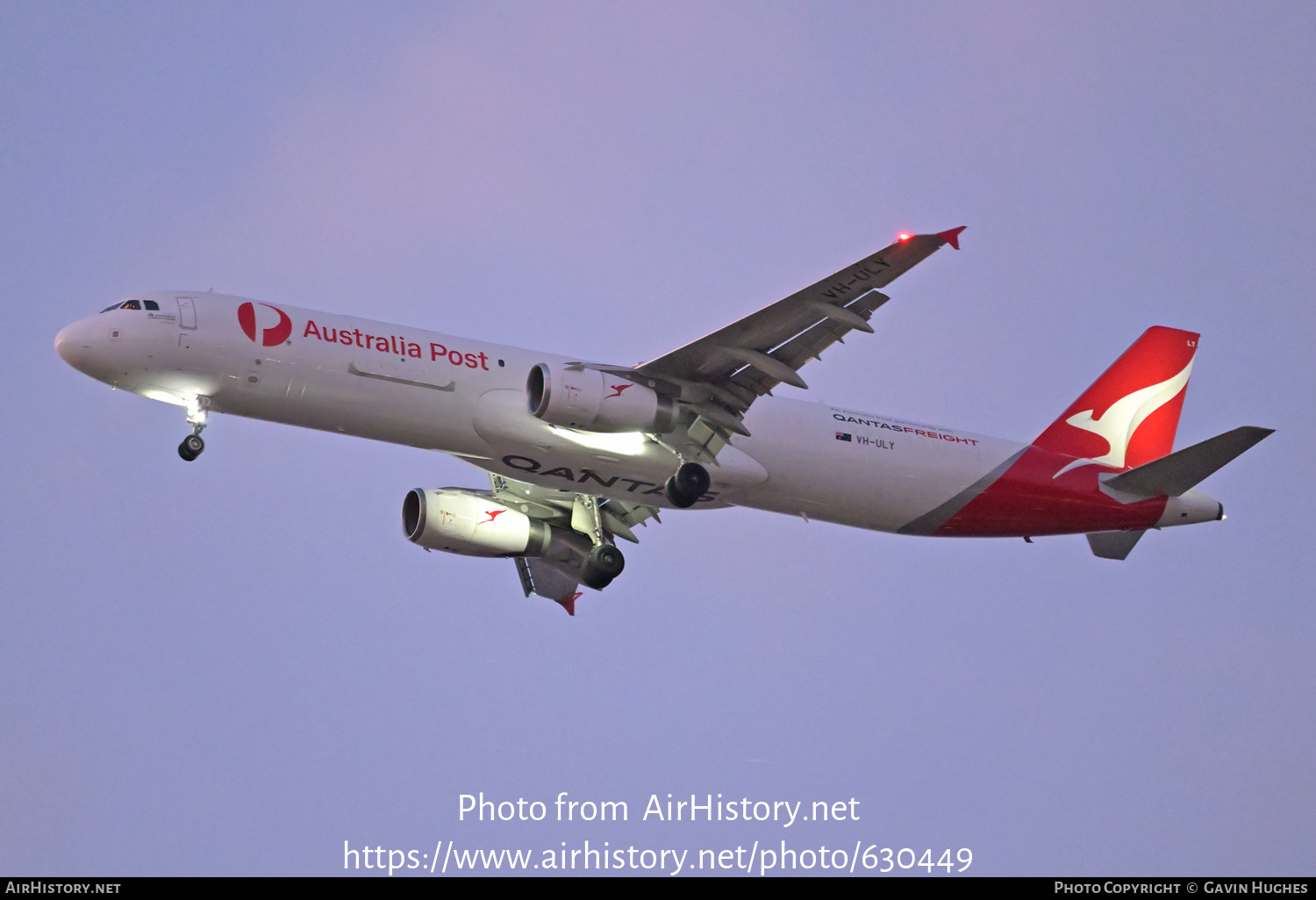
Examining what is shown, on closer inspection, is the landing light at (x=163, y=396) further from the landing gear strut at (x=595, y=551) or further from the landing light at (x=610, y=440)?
the landing gear strut at (x=595, y=551)

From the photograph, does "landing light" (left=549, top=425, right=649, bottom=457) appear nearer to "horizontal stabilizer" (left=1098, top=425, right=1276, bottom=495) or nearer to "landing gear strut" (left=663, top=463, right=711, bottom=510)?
"landing gear strut" (left=663, top=463, right=711, bottom=510)

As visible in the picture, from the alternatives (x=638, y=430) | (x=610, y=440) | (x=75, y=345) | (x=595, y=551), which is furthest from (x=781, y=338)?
(x=75, y=345)

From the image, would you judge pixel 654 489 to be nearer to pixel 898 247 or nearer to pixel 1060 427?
pixel 898 247

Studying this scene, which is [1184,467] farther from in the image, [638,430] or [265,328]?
[265,328]

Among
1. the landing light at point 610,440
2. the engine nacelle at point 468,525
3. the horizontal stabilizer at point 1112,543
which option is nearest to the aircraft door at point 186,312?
the landing light at point 610,440

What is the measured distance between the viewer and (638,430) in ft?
105

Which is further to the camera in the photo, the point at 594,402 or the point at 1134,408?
the point at 1134,408

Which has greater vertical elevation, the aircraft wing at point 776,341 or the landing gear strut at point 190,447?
the aircraft wing at point 776,341

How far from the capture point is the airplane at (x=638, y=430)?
100ft

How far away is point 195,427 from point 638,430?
346 inches

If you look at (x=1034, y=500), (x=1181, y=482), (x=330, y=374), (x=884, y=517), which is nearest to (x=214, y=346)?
(x=330, y=374)

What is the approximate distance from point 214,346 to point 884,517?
14.9 m

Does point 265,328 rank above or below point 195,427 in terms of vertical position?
above

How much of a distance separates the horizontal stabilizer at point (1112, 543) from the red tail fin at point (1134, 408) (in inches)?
73.5
